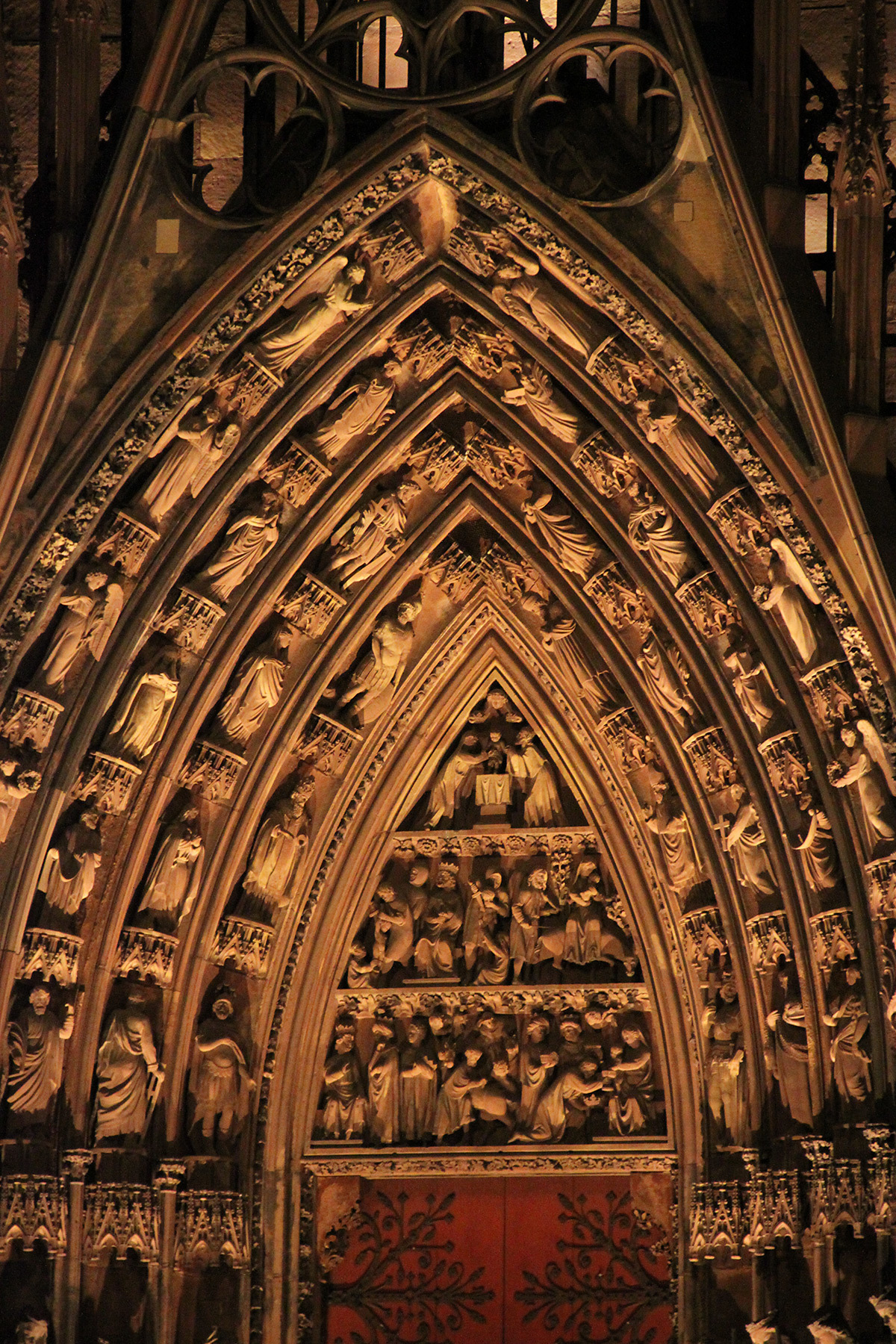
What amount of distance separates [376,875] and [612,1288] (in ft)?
7.60

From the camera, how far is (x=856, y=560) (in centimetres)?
1119

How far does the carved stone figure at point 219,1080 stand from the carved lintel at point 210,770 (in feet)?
3.34

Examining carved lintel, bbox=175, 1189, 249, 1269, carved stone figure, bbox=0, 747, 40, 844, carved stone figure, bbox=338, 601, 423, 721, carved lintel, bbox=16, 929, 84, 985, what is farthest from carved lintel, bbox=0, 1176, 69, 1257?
carved stone figure, bbox=338, 601, 423, 721

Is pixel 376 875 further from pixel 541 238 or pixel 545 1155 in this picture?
pixel 541 238

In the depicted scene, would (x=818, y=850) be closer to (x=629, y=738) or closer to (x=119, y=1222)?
(x=629, y=738)

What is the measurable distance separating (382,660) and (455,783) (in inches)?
30.0

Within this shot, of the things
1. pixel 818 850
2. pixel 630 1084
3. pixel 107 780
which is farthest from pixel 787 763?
pixel 107 780

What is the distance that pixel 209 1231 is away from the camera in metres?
12.3

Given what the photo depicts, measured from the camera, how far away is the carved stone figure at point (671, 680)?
1234cm

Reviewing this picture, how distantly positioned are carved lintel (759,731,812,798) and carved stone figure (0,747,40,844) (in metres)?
3.26

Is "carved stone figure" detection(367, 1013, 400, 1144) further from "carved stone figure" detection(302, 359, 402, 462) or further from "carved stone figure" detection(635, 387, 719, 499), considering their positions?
"carved stone figure" detection(635, 387, 719, 499)

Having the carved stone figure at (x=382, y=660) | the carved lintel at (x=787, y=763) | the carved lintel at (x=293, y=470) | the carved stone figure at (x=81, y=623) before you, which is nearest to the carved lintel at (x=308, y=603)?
the carved stone figure at (x=382, y=660)

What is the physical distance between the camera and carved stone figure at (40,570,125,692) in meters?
11.8

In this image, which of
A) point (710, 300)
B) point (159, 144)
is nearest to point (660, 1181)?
point (710, 300)
